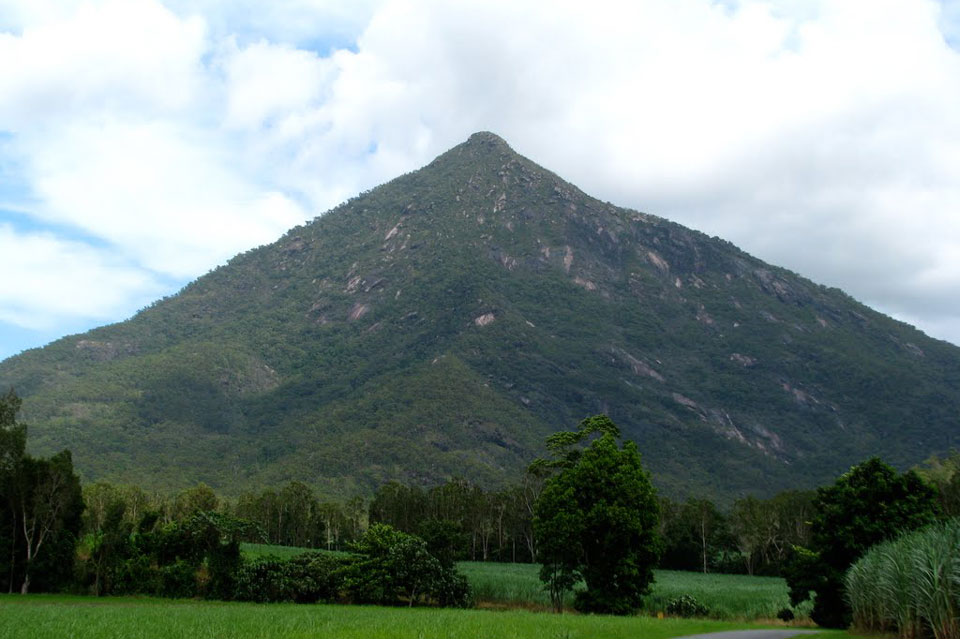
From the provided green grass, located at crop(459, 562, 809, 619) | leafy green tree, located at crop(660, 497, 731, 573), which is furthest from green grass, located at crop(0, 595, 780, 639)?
leafy green tree, located at crop(660, 497, 731, 573)

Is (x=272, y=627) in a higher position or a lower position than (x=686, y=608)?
higher

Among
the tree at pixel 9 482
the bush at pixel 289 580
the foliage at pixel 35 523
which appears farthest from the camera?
the foliage at pixel 35 523

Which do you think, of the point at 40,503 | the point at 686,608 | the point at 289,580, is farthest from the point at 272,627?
the point at 686,608

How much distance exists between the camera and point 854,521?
35.5 metres

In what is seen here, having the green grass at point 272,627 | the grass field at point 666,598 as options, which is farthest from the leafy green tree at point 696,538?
the green grass at point 272,627

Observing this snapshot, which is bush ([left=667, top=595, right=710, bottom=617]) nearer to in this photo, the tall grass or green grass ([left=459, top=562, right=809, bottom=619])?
green grass ([left=459, top=562, right=809, bottom=619])

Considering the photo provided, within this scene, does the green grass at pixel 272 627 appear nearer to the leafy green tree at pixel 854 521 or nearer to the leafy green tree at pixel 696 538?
the leafy green tree at pixel 854 521

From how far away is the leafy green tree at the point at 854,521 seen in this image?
114 feet

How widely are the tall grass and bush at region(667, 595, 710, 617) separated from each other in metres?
19.4

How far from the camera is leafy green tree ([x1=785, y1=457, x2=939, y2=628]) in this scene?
3475 cm

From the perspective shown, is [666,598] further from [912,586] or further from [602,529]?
[912,586]

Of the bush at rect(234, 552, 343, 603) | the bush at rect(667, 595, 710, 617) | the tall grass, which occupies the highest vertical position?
the tall grass

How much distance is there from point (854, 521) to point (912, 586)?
37.7ft

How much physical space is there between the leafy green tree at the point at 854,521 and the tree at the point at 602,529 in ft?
32.5
